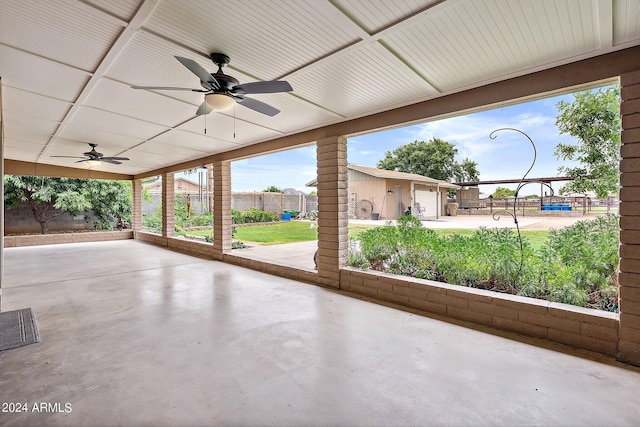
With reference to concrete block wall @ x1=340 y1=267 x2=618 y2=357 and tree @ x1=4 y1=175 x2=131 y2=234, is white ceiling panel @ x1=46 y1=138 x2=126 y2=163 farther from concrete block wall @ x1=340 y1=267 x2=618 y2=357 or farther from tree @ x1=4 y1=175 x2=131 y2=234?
concrete block wall @ x1=340 y1=267 x2=618 y2=357

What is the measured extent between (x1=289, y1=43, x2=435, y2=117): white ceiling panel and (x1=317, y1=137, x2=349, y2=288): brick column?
81 cm

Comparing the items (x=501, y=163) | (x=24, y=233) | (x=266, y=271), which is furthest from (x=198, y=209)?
(x=501, y=163)

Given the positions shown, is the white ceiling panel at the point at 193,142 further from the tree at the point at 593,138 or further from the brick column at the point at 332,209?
the tree at the point at 593,138

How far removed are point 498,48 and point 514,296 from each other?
2305 millimetres

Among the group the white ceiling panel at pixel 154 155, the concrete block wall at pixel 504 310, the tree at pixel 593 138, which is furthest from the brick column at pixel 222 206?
the tree at pixel 593 138

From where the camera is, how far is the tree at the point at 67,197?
10.4 meters

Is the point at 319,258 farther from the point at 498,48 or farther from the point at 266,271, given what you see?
the point at 498,48

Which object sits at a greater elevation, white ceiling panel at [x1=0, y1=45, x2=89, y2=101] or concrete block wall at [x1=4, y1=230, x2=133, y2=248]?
white ceiling panel at [x1=0, y1=45, x2=89, y2=101]

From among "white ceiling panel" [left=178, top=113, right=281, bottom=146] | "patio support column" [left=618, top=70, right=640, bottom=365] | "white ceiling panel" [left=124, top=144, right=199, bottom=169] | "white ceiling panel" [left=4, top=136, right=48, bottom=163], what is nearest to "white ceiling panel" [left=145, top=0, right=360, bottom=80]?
"white ceiling panel" [left=178, top=113, right=281, bottom=146]

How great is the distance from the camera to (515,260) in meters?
3.45

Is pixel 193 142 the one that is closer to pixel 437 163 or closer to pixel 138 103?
pixel 138 103

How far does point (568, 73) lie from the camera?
9.05 ft

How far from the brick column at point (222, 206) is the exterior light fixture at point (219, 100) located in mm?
4189

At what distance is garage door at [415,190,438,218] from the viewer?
14770 millimetres
